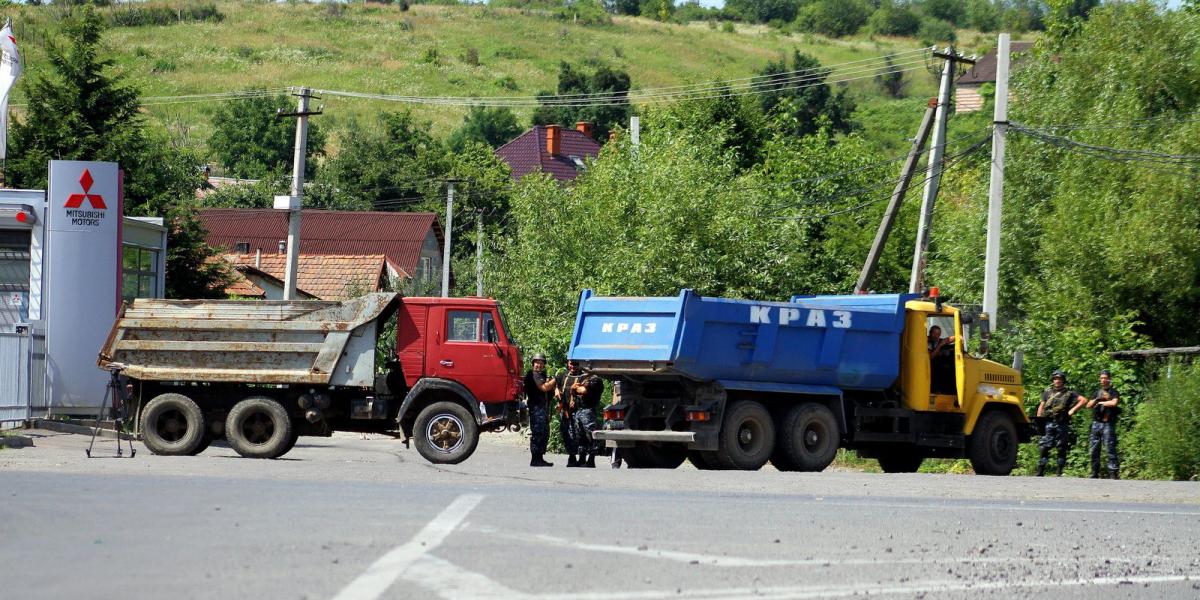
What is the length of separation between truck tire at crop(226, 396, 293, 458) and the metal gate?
465 centimetres

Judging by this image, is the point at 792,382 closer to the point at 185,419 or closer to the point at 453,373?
the point at 453,373

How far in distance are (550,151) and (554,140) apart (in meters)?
0.79

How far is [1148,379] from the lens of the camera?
2436cm

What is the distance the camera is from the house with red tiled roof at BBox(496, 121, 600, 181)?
291 feet

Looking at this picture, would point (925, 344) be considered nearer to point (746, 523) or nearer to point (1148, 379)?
point (1148, 379)

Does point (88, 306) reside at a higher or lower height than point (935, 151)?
lower

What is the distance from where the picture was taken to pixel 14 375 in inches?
906

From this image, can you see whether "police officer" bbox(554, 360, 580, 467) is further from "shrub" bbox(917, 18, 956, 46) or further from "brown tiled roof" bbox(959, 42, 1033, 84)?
"shrub" bbox(917, 18, 956, 46)

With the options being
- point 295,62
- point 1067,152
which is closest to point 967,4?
point 295,62

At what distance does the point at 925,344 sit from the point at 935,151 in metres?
10.4

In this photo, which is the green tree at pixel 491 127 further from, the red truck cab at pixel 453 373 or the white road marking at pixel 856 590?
the white road marking at pixel 856 590

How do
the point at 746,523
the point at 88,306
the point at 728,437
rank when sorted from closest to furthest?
the point at 746,523 < the point at 728,437 < the point at 88,306

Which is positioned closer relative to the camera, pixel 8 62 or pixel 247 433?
pixel 247 433

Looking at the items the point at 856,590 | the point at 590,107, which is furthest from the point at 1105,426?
the point at 590,107
